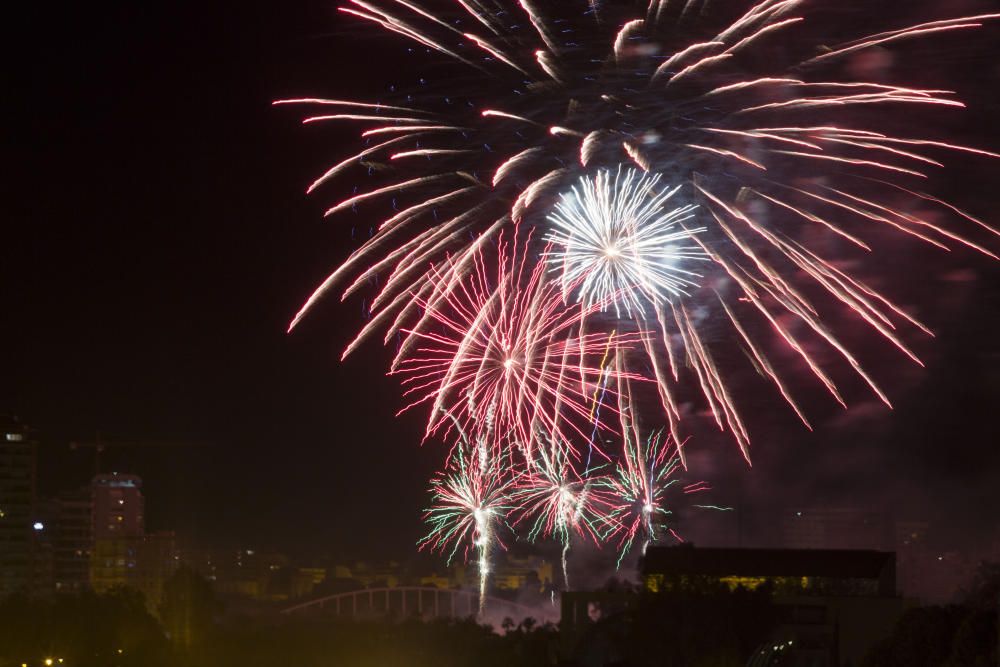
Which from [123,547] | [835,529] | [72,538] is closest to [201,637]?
[835,529]

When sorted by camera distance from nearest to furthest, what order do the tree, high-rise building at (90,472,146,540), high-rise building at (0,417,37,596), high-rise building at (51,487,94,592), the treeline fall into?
the treeline, the tree, high-rise building at (0,417,37,596), high-rise building at (51,487,94,592), high-rise building at (90,472,146,540)

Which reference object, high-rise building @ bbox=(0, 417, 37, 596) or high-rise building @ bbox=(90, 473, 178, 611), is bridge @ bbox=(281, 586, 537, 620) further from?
high-rise building @ bbox=(90, 473, 178, 611)

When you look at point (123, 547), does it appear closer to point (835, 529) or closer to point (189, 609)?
point (189, 609)

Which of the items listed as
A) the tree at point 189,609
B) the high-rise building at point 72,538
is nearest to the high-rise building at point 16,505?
the high-rise building at point 72,538

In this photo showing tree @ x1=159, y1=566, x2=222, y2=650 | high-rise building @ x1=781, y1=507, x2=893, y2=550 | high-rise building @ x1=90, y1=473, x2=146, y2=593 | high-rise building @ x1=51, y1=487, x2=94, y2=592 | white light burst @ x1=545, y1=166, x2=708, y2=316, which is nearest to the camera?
white light burst @ x1=545, y1=166, x2=708, y2=316

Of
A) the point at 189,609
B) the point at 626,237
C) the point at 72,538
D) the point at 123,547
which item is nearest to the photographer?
the point at 626,237

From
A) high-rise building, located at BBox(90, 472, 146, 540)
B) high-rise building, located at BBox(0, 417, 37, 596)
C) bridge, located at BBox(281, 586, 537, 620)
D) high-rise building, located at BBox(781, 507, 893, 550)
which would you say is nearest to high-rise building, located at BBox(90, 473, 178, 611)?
high-rise building, located at BBox(90, 472, 146, 540)

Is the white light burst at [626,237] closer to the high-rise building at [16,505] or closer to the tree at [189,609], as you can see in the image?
the tree at [189,609]
